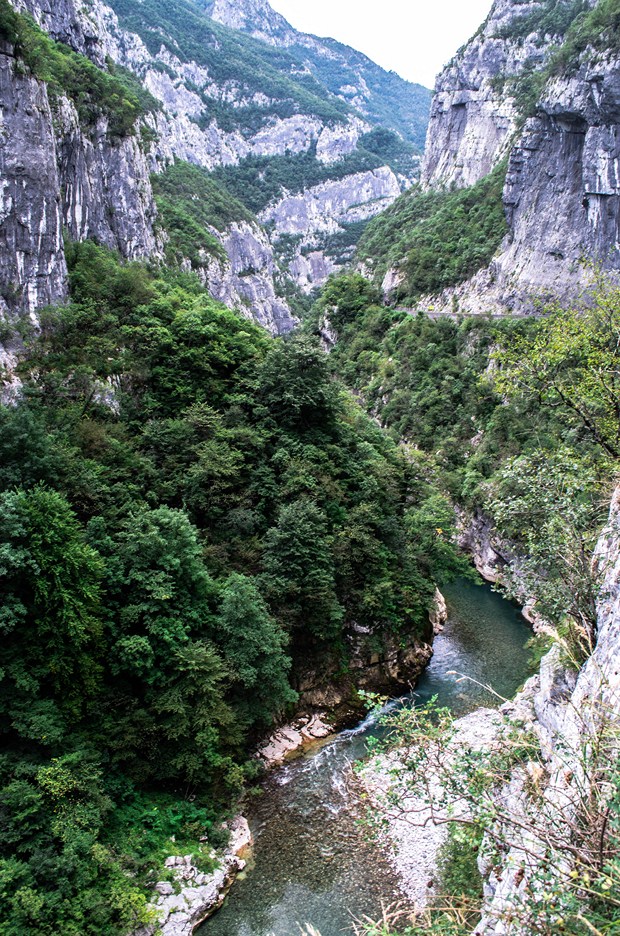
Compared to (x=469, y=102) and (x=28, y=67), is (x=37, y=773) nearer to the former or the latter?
(x=28, y=67)

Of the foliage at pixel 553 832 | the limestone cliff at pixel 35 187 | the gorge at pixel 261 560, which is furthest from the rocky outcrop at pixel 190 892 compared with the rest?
the limestone cliff at pixel 35 187

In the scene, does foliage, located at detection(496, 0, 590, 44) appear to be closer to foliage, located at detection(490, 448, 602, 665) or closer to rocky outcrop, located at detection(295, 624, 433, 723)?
rocky outcrop, located at detection(295, 624, 433, 723)

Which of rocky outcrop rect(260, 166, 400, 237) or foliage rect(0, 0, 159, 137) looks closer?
foliage rect(0, 0, 159, 137)

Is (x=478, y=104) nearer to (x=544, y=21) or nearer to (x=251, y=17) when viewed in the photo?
(x=544, y=21)

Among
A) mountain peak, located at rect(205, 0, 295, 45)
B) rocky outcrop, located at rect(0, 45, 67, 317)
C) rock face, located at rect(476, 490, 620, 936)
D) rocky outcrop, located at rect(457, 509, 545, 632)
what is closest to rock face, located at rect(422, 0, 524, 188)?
rocky outcrop, located at rect(457, 509, 545, 632)

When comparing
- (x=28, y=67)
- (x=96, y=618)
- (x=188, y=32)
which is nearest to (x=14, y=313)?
(x=28, y=67)

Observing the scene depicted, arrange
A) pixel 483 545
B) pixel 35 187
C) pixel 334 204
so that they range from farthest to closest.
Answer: pixel 334 204 < pixel 483 545 < pixel 35 187

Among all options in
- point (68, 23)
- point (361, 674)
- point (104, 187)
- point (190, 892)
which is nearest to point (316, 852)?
point (190, 892)
